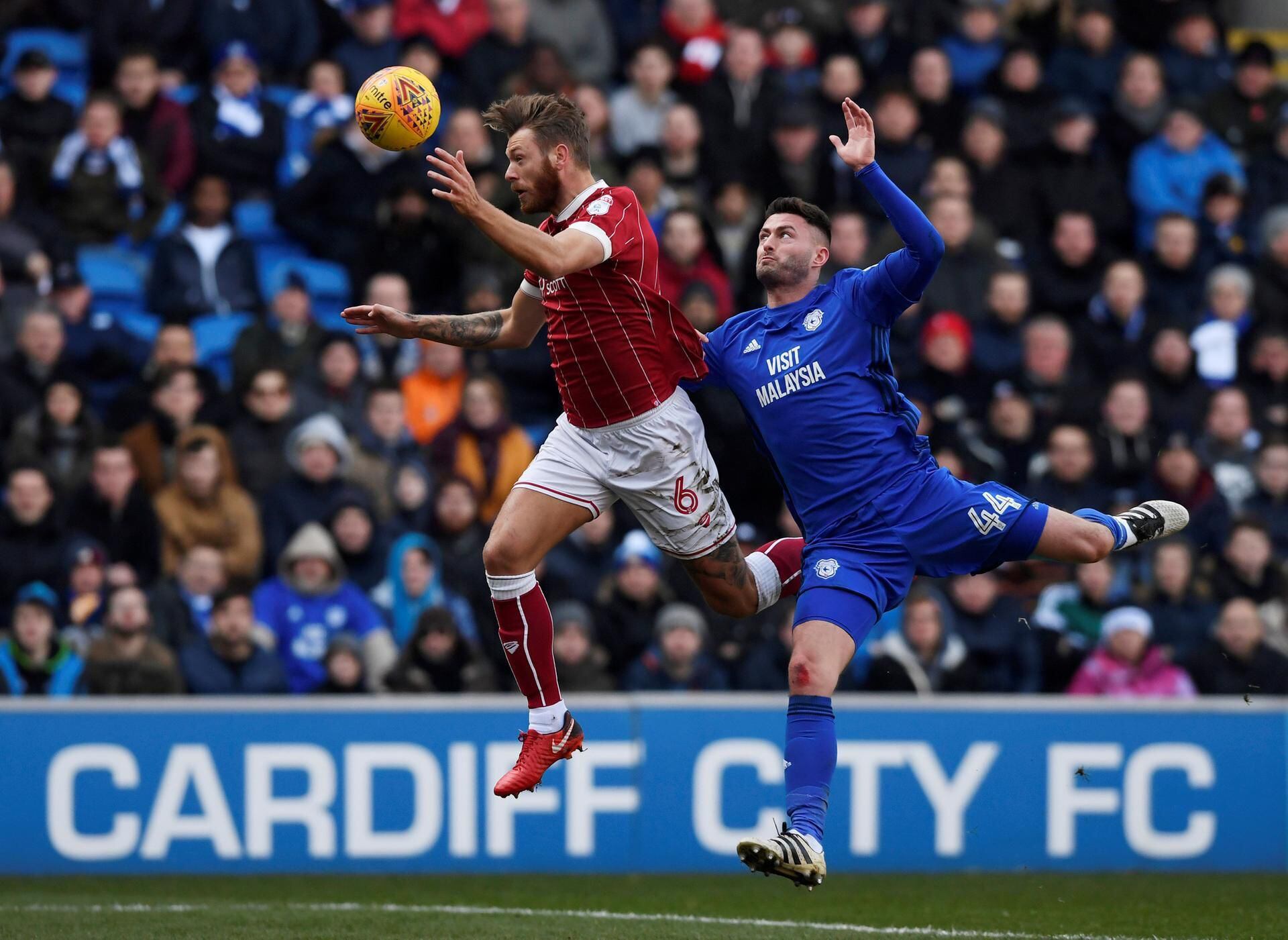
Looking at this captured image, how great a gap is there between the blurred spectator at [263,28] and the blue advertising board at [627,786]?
562 centimetres

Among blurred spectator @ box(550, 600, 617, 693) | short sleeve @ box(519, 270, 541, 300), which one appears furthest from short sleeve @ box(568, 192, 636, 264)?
blurred spectator @ box(550, 600, 617, 693)

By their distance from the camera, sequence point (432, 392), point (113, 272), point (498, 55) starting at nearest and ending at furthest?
point (432, 392)
point (113, 272)
point (498, 55)

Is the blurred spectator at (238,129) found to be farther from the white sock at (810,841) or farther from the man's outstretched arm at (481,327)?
the white sock at (810,841)

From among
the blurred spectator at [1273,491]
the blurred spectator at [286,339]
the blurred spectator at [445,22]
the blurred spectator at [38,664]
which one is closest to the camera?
the blurred spectator at [38,664]

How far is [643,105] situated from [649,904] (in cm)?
666

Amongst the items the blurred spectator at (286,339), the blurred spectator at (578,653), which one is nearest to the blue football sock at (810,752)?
the blurred spectator at (578,653)

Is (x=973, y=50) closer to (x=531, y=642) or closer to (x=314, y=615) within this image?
(x=314, y=615)

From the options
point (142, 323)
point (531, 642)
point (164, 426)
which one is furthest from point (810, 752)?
point (142, 323)

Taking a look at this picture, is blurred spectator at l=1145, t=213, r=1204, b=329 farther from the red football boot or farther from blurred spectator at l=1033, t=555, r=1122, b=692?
the red football boot

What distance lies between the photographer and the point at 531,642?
26.7 ft

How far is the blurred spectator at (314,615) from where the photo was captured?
11.6 metres

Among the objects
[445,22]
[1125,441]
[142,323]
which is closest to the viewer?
[1125,441]

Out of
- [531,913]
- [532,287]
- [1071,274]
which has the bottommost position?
[531,913]

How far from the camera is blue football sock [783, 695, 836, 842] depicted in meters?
7.42
